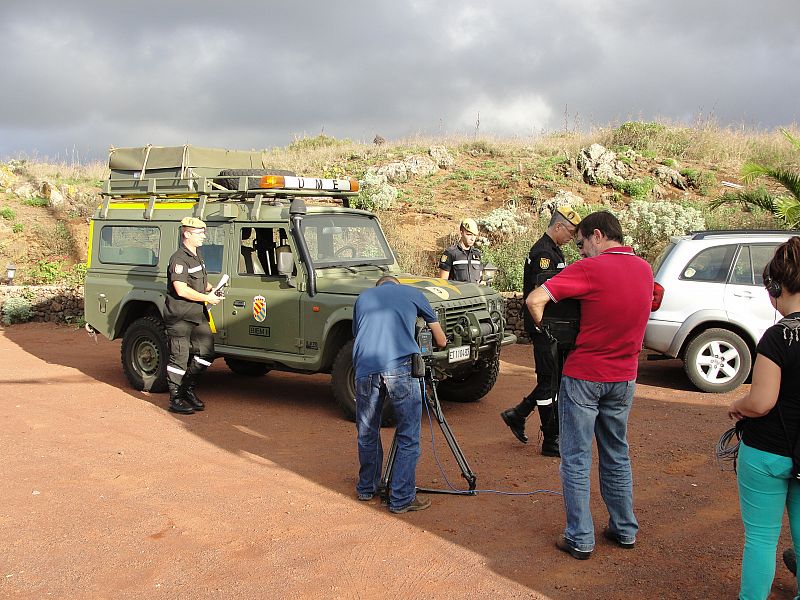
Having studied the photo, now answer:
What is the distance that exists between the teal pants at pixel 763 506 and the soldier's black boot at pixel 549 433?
2.83 m

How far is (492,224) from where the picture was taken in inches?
664

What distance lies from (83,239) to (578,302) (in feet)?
60.4

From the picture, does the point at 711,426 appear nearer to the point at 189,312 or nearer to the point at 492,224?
the point at 189,312

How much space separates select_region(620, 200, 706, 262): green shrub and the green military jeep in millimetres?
7981

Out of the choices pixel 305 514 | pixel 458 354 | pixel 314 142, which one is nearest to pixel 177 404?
pixel 458 354

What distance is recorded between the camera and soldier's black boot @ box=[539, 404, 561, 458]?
247 inches

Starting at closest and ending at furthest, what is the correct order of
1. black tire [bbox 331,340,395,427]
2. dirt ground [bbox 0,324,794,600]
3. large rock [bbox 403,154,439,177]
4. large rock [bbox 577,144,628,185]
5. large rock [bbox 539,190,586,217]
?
1. dirt ground [bbox 0,324,794,600]
2. black tire [bbox 331,340,395,427]
3. large rock [bbox 539,190,586,217]
4. large rock [bbox 577,144,628,185]
5. large rock [bbox 403,154,439,177]

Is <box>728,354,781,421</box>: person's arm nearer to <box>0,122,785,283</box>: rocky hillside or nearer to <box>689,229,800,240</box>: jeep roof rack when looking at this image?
<box>689,229,800,240</box>: jeep roof rack

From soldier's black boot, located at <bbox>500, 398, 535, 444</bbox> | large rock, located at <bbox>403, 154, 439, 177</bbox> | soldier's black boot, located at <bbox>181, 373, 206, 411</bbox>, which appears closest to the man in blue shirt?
soldier's black boot, located at <bbox>500, 398, 535, 444</bbox>

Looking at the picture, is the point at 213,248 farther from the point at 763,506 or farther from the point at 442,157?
the point at 442,157

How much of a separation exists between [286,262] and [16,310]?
9.71 metres

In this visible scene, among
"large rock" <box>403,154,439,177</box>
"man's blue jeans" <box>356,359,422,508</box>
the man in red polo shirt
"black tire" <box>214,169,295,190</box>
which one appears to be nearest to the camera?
the man in red polo shirt

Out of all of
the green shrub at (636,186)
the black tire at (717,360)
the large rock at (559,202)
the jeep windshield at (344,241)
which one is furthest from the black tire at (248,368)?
the green shrub at (636,186)

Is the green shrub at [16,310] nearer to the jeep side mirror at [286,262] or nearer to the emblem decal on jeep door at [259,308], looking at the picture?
the emblem decal on jeep door at [259,308]
